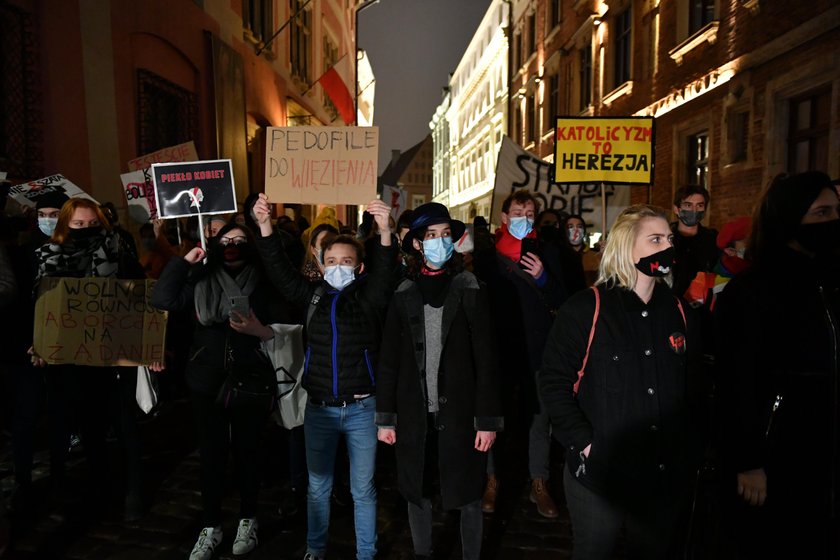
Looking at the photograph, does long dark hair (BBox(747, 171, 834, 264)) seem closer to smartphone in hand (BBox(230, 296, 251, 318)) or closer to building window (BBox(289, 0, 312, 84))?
smartphone in hand (BBox(230, 296, 251, 318))

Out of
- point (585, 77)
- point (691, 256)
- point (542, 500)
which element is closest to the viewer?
point (542, 500)

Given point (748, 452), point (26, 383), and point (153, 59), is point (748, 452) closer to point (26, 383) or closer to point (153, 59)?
point (26, 383)

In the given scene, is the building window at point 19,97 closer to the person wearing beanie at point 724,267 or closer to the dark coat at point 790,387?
the person wearing beanie at point 724,267

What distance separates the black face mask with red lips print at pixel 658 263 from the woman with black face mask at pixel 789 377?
0.35 m

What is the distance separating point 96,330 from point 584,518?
3.13 metres

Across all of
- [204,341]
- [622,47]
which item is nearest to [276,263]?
[204,341]

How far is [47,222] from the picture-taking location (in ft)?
13.3

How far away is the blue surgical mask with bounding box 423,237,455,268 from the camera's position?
2.84 meters

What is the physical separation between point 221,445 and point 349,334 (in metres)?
1.04

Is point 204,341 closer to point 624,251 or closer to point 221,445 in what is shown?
point 221,445

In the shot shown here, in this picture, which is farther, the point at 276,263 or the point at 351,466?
the point at 276,263

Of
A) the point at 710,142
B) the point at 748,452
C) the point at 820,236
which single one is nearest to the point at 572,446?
the point at 748,452

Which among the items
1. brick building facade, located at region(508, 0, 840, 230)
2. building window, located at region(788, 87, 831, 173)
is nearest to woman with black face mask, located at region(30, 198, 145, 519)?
brick building facade, located at region(508, 0, 840, 230)

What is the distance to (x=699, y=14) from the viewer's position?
36.8 ft
